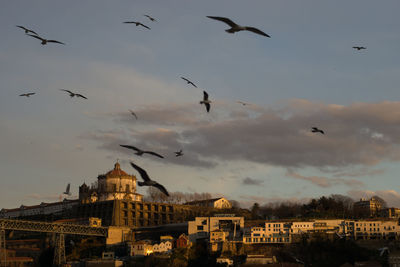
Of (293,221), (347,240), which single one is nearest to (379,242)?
(347,240)

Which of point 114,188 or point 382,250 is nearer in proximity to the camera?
point 382,250

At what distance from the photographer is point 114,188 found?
17575 centimetres

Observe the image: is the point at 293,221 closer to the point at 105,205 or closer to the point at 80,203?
the point at 105,205

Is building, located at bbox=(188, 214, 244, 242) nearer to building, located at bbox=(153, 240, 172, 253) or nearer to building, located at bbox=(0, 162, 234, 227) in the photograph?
building, located at bbox=(153, 240, 172, 253)

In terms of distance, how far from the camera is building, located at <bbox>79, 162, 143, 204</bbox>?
175 meters

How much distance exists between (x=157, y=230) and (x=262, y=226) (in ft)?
106

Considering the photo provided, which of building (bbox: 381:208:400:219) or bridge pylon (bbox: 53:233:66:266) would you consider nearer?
bridge pylon (bbox: 53:233:66:266)

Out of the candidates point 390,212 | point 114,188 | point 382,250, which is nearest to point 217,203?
point 114,188

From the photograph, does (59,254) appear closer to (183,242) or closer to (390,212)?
(183,242)

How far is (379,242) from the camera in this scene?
4488 inches

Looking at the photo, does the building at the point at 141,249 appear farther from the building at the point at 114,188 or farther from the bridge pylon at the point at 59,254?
the building at the point at 114,188

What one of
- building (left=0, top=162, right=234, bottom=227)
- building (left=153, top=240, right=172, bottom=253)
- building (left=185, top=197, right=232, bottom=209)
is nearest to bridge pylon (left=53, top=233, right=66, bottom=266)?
building (left=153, top=240, right=172, bottom=253)

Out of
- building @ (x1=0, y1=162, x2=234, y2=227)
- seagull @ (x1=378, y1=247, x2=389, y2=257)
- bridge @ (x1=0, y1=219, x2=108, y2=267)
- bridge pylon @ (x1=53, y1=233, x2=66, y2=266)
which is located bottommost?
bridge pylon @ (x1=53, y1=233, x2=66, y2=266)

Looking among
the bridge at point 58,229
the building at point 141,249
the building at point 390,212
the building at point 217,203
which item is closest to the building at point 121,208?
the building at point 217,203
